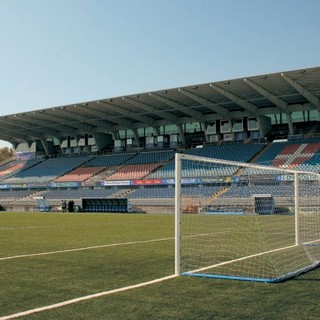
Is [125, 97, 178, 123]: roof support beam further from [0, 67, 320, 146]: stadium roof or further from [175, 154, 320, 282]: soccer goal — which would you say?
[175, 154, 320, 282]: soccer goal

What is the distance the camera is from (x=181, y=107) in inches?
1569

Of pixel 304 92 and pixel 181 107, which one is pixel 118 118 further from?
pixel 304 92

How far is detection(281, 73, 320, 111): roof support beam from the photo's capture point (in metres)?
31.2

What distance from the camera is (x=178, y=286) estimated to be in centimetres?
614

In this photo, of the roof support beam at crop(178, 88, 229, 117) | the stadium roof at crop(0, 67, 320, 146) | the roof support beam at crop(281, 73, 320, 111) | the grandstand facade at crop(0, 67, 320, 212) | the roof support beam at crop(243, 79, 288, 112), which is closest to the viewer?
the roof support beam at crop(281, 73, 320, 111)

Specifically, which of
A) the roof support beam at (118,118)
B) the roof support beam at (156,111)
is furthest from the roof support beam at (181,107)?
the roof support beam at (118,118)

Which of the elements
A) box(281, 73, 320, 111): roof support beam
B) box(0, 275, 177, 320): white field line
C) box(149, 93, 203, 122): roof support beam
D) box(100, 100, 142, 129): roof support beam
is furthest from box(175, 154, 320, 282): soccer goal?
box(100, 100, 142, 129): roof support beam

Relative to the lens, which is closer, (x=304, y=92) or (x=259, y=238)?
(x=259, y=238)

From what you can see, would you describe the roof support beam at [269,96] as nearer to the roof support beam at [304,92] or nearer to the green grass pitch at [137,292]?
the roof support beam at [304,92]

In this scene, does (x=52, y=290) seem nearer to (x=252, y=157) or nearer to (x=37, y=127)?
(x=252, y=157)

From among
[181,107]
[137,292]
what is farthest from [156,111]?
[137,292]

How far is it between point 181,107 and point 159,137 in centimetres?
773

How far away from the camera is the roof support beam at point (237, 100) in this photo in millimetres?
34438

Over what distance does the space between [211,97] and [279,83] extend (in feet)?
20.3
